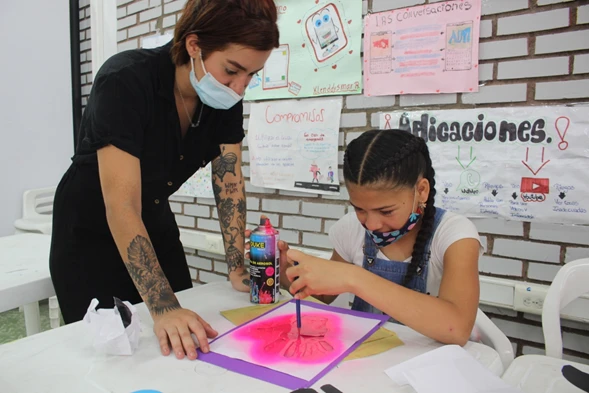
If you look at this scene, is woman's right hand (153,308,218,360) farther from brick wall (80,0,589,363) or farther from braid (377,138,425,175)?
brick wall (80,0,589,363)

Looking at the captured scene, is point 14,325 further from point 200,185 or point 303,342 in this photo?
point 303,342

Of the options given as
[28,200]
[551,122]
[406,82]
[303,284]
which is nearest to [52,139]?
[28,200]

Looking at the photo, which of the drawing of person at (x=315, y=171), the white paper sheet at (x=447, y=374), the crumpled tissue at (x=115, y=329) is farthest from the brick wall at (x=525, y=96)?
the crumpled tissue at (x=115, y=329)

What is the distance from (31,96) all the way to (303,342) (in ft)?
11.8

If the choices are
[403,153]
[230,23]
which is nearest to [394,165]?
[403,153]

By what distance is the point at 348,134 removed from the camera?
2033 millimetres

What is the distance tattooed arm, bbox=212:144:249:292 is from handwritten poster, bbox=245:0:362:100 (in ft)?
2.33

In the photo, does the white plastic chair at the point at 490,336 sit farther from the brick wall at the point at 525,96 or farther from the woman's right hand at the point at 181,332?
the woman's right hand at the point at 181,332

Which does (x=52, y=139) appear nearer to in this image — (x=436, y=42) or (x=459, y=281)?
(x=436, y=42)

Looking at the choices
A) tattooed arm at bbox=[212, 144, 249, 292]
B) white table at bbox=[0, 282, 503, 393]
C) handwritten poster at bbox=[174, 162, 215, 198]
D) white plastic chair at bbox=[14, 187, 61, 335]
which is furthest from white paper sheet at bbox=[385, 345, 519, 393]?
white plastic chair at bbox=[14, 187, 61, 335]

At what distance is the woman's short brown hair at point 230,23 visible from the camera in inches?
43.3

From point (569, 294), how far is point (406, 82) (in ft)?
3.36

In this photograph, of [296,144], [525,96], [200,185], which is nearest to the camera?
[525,96]

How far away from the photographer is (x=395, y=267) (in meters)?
1.31
